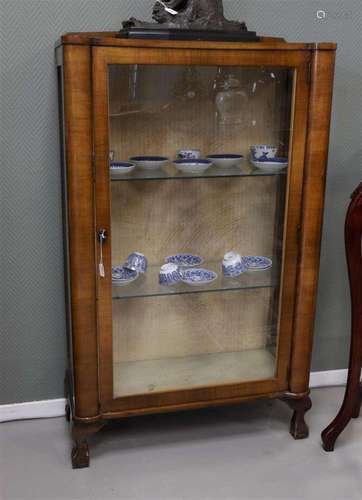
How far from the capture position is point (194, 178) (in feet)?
5.59

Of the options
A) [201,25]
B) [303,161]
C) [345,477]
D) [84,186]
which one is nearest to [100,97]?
[84,186]

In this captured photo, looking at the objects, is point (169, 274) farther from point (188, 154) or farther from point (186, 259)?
point (188, 154)

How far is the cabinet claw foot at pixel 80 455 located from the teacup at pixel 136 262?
50 cm

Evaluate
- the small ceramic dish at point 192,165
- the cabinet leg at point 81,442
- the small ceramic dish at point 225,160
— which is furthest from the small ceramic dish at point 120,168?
the cabinet leg at point 81,442

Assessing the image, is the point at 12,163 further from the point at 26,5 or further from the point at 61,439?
the point at 61,439

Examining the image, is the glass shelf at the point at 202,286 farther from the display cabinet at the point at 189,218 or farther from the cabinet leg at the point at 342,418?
the cabinet leg at the point at 342,418

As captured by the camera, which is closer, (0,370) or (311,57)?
(311,57)

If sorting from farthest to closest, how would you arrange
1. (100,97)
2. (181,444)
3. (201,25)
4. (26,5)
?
(181,444), (26,5), (201,25), (100,97)

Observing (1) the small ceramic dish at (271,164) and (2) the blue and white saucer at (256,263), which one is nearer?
(1) the small ceramic dish at (271,164)

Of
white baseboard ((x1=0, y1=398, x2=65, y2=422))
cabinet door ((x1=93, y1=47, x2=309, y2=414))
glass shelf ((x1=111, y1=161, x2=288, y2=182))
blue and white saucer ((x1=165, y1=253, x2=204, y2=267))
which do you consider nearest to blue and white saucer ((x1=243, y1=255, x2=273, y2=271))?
cabinet door ((x1=93, y1=47, x2=309, y2=414))

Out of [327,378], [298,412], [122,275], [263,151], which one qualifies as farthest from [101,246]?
[327,378]

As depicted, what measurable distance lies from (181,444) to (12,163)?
971 mm

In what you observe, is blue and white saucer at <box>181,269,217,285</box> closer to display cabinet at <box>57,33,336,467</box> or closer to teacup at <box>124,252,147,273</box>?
display cabinet at <box>57,33,336,467</box>

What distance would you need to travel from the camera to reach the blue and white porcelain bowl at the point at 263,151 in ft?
5.53
